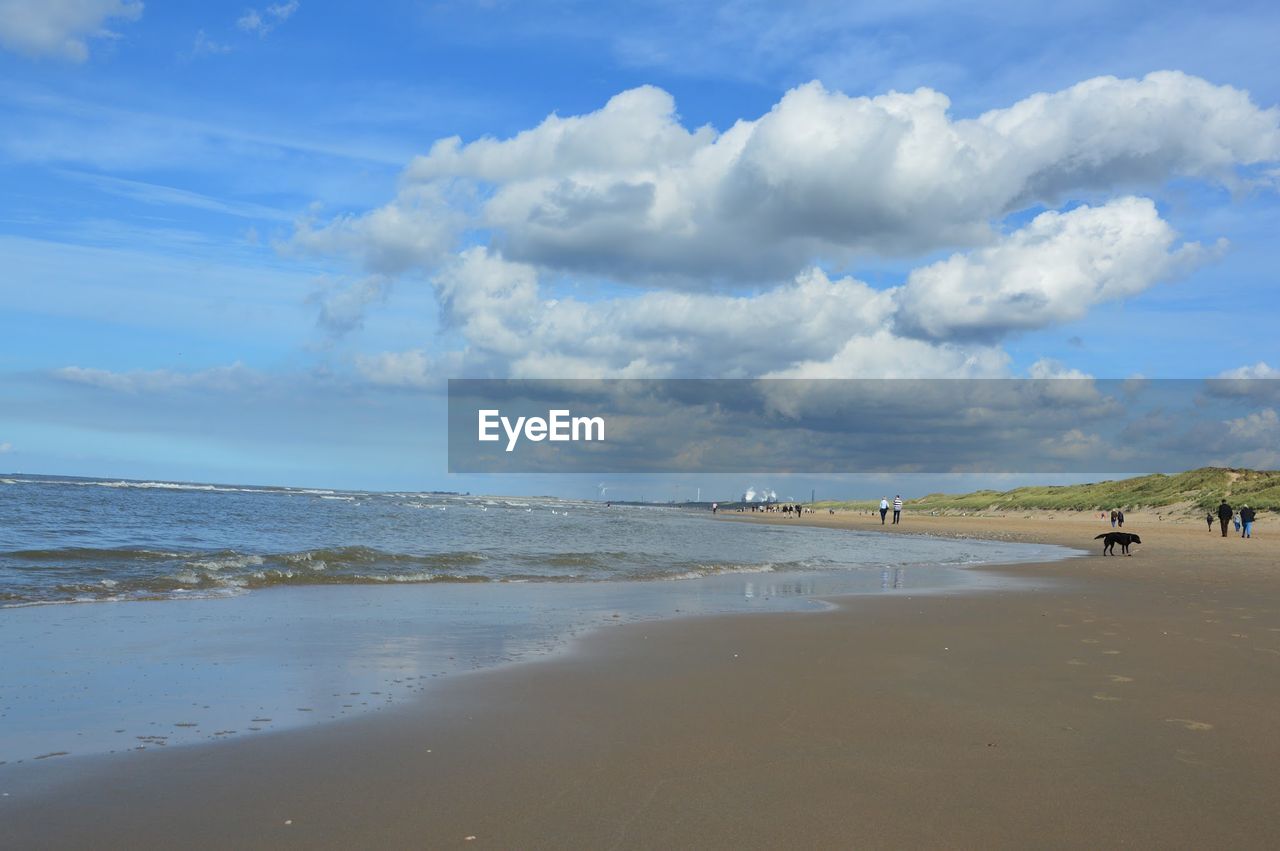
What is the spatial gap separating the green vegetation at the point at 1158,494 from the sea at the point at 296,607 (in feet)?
126

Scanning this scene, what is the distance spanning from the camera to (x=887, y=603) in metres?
14.8

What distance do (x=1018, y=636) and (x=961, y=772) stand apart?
6322 millimetres

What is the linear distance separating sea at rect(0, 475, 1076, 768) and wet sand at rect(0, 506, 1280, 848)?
33.6 inches

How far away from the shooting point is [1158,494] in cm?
7031

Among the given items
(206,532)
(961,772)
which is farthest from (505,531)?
(961,772)

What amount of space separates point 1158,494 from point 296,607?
7329cm

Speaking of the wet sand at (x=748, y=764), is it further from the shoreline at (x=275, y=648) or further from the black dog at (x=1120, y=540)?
the black dog at (x=1120, y=540)

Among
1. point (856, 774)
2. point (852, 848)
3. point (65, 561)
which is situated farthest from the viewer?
point (65, 561)

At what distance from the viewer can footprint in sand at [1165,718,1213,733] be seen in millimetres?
6383

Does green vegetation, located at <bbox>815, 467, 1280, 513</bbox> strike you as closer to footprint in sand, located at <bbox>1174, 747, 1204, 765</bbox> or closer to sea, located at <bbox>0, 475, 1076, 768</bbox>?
sea, located at <bbox>0, 475, 1076, 768</bbox>

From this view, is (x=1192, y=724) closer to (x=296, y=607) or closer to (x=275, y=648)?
(x=275, y=648)

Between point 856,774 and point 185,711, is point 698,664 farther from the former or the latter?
point 185,711

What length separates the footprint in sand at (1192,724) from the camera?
20.9ft

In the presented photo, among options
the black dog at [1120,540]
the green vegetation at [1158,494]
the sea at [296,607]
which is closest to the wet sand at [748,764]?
the sea at [296,607]
